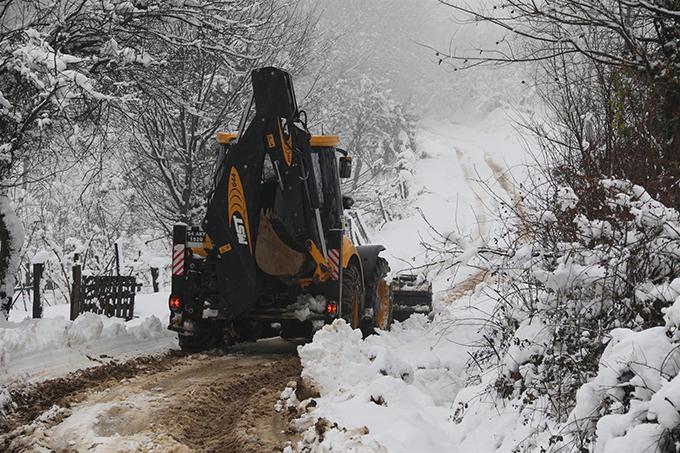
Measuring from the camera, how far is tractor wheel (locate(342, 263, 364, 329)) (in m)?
9.82

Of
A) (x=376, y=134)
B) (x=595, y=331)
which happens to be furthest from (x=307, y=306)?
(x=376, y=134)

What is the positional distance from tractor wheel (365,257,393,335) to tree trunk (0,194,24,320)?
5382mm

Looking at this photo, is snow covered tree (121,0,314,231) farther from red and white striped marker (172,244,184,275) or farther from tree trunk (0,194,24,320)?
red and white striped marker (172,244,184,275)

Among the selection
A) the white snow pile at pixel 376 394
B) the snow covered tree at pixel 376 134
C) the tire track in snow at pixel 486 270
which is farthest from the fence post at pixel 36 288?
the snow covered tree at pixel 376 134

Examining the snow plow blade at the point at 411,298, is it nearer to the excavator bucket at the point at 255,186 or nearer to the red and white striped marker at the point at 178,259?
the excavator bucket at the point at 255,186

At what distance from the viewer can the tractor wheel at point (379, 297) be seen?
11.3 m

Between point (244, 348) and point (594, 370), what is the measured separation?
651 cm

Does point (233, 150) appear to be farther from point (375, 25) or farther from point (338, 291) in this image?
point (375, 25)

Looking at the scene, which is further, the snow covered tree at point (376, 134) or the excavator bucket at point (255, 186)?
the snow covered tree at point (376, 134)

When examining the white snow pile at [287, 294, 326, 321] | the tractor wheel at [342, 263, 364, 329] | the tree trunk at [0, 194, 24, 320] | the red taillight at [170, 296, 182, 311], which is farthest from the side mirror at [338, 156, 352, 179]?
the tree trunk at [0, 194, 24, 320]

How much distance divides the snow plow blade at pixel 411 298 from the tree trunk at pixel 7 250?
6.73 metres

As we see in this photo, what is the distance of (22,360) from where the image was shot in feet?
25.2

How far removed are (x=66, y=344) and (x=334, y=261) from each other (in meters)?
3.52

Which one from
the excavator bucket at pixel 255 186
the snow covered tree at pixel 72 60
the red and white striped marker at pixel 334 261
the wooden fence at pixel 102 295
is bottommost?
the wooden fence at pixel 102 295
